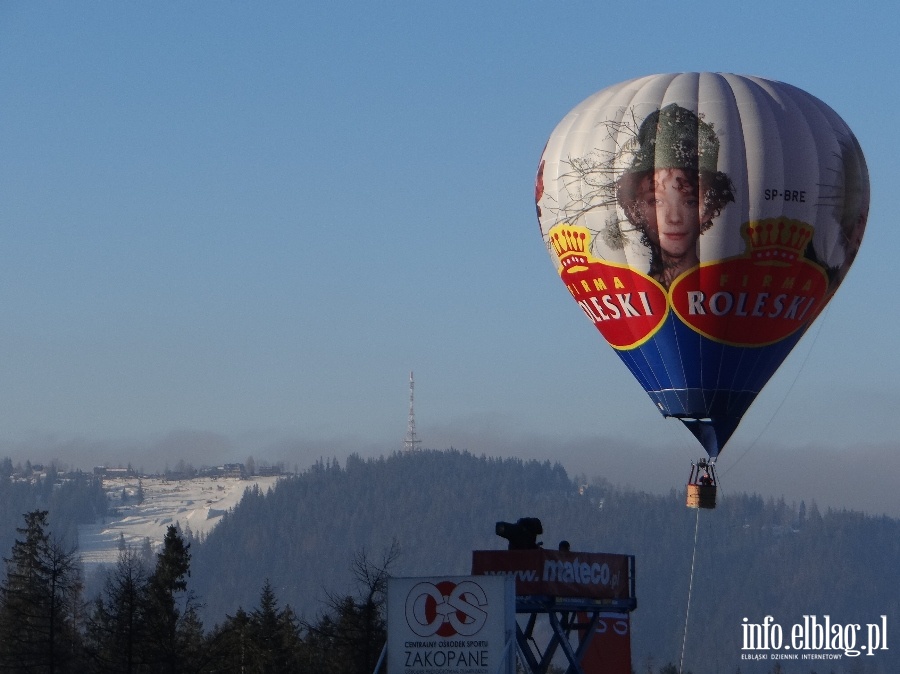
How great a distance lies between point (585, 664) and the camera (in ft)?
→ 196

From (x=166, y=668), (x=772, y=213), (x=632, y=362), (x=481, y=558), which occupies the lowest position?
(x=166, y=668)

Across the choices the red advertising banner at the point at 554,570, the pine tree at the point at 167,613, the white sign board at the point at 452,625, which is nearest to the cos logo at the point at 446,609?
the white sign board at the point at 452,625

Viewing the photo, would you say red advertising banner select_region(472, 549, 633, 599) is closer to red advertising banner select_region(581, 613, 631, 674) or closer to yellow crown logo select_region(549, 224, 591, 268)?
red advertising banner select_region(581, 613, 631, 674)

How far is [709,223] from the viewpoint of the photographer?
5600 cm

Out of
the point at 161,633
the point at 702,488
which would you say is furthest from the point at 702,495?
the point at 161,633

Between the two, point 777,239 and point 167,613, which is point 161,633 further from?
point 777,239

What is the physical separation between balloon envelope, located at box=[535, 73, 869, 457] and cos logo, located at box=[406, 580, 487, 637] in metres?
14.4

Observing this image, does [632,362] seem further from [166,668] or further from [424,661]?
[166,668]

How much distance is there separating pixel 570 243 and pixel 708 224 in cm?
474

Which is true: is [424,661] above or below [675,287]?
below

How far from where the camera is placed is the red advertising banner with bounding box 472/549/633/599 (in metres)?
46.9

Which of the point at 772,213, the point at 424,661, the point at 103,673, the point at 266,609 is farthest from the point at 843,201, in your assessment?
the point at 266,609

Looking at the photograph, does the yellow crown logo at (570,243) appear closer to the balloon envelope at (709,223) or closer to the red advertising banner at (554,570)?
the balloon envelope at (709,223)

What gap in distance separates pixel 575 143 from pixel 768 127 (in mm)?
6112
